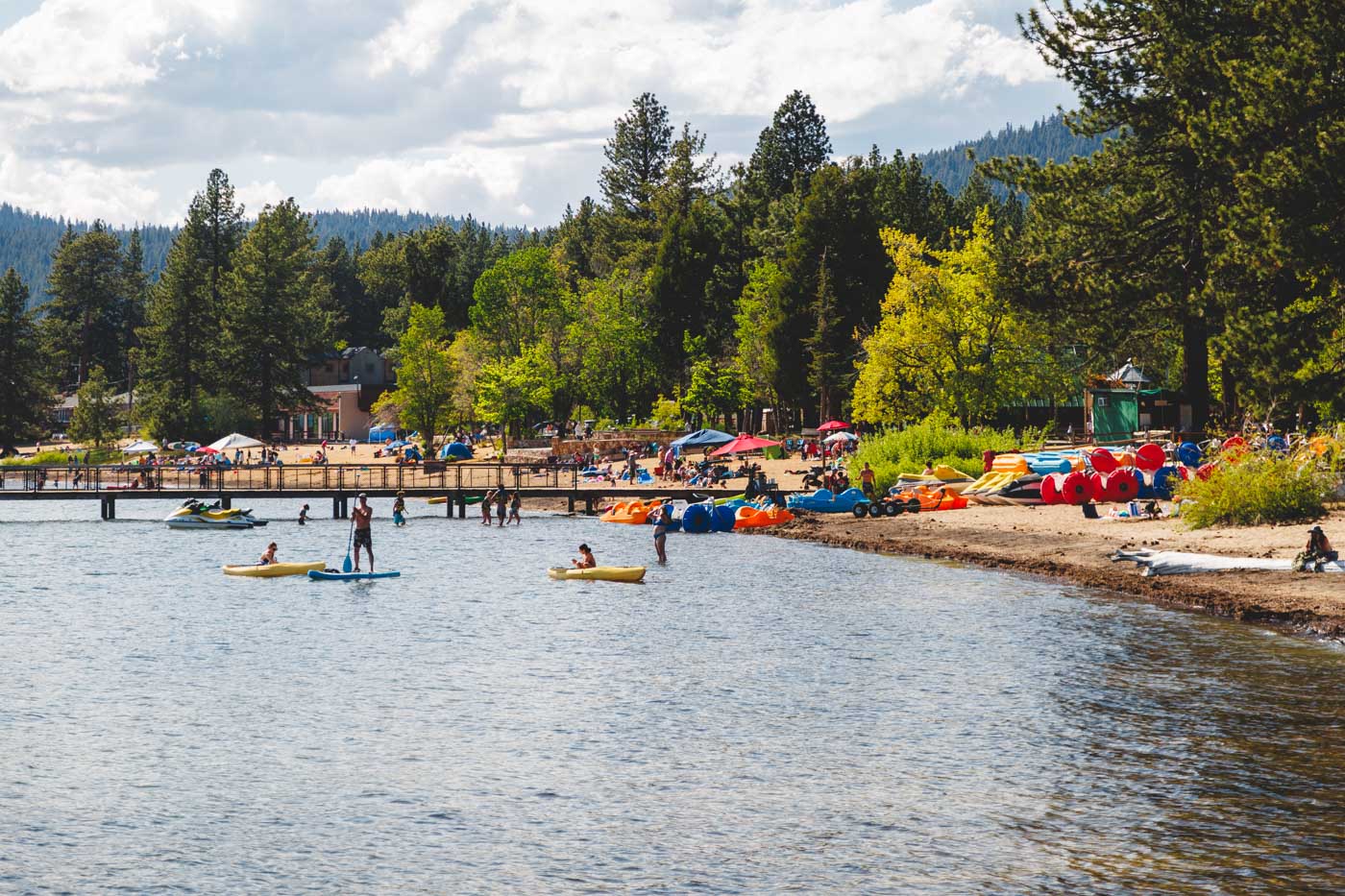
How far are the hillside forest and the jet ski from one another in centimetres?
3204

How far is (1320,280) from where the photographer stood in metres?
45.8

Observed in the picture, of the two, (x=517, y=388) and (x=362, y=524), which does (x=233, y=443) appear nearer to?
(x=517, y=388)

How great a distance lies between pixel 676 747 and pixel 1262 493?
27191 millimetres

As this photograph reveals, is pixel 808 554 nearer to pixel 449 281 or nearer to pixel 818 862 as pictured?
pixel 818 862

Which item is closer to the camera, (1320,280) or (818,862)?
(818,862)

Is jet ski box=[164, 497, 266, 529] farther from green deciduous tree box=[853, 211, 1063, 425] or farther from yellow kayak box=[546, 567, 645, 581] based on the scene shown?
green deciduous tree box=[853, 211, 1063, 425]

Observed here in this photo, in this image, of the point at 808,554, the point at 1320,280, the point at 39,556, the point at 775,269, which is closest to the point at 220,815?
the point at 808,554

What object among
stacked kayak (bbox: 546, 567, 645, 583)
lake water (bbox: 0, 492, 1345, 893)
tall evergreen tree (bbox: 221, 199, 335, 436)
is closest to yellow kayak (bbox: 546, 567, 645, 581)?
stacked kayak (bbox: 546, 567, 645, 583)

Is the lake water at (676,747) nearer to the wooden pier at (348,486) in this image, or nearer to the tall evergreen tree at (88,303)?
the wooden pier at (348,486)

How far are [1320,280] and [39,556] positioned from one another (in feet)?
169

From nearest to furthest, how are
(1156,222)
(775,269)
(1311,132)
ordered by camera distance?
(1311,132), (1156,222), (775,269)

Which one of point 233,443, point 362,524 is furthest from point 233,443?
point 362,524

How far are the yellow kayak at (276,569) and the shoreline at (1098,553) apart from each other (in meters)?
19.9

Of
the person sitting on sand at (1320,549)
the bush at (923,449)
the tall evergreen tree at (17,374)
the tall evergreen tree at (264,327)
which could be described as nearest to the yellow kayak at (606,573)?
the person sitting on sand at (1320,549)
